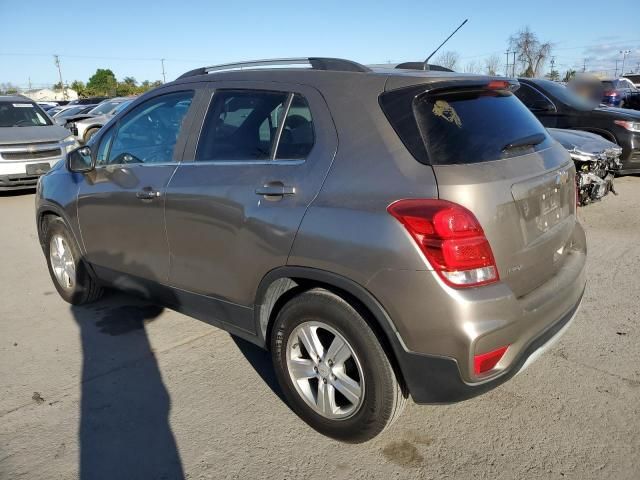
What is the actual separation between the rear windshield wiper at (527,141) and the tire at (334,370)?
1099mm

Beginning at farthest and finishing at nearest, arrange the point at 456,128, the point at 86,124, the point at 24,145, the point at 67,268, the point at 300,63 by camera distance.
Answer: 1. the point at 86,124
2. the point at 24,145
3. the point at 67,268
4. the point at 300,63
5. the point at 456,128

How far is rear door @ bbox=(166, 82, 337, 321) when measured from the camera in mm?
2627

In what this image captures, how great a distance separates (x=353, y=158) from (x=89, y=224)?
249cm

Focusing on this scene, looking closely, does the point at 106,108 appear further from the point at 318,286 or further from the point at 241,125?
the point at 318,286

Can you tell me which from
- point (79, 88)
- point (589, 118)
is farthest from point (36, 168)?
point (79, 88)

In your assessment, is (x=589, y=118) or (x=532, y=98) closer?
(x=589, y=118)

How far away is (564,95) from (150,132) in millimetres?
7703

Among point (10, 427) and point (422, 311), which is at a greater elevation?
point (422, 311)

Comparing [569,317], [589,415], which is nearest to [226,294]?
[569,317]

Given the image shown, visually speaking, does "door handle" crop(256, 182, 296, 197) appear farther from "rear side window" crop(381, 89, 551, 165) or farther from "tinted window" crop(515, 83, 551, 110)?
"tinted window" crop(515, 83, 551, 110)

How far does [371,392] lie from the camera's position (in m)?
2.45

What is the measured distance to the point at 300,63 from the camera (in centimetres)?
297

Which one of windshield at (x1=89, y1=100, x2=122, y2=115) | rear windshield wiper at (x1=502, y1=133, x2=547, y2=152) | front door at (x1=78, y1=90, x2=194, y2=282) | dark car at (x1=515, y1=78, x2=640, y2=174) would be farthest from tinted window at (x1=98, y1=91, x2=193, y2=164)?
windshield at (x1=89, y1=100, x2=122, y2=115)

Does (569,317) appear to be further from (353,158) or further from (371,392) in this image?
(353,158)
